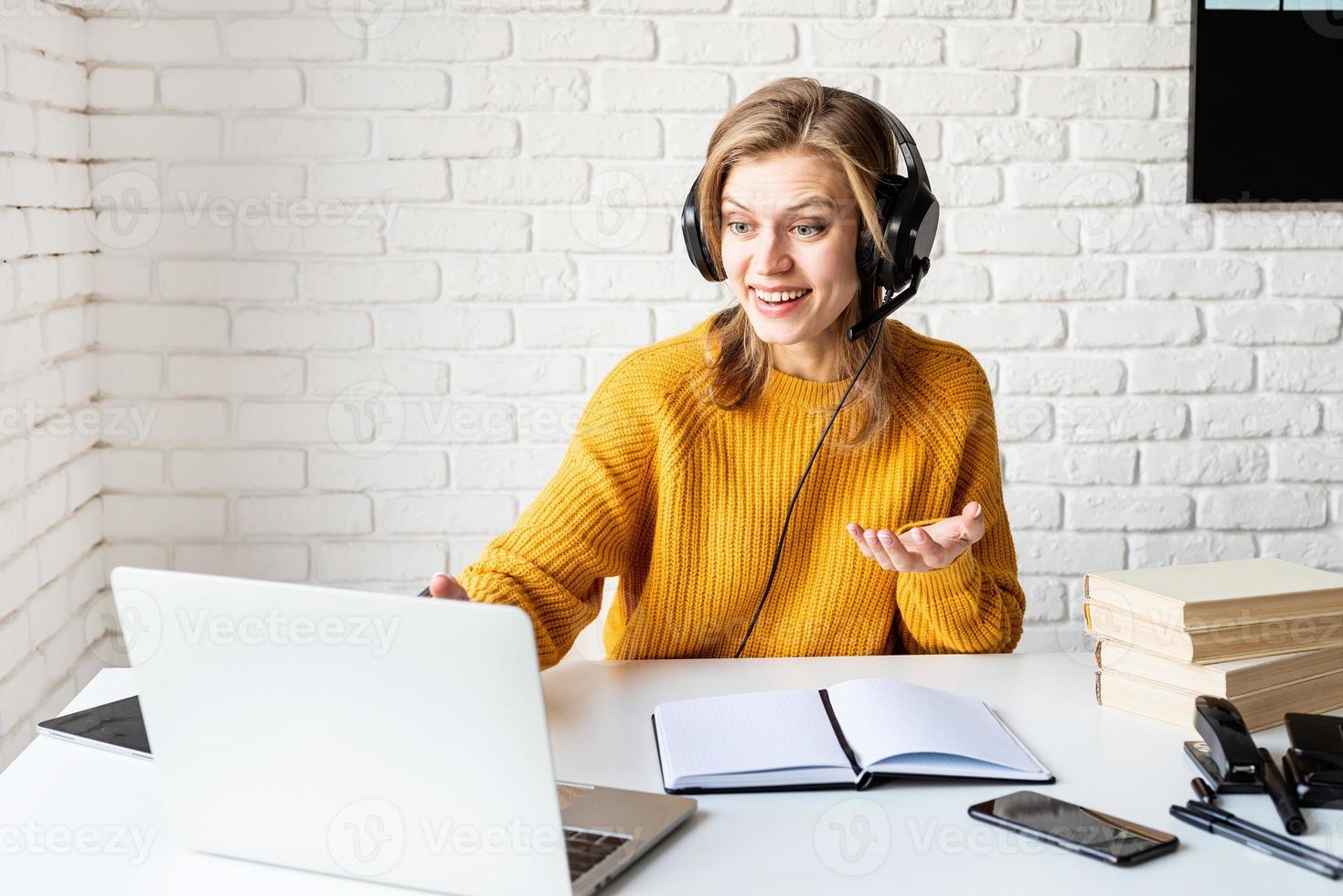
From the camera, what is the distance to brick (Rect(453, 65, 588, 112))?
211 cm

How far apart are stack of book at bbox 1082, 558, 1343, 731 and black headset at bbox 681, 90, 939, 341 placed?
1.30 feet

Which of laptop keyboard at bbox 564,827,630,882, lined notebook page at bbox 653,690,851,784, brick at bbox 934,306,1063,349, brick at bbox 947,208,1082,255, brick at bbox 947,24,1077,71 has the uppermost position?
brick at bbox 947,24,1077,71

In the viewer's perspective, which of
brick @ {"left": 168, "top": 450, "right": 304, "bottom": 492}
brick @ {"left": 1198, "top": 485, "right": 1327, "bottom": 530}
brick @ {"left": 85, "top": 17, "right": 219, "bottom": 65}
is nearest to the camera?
brick @ {"left": 85, "top": 17, "right": 219, "bottom": 65}

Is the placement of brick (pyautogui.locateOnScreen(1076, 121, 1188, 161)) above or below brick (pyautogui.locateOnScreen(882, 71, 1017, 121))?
below

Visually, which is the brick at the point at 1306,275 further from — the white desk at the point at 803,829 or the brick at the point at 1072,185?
the white desk at the point at 803,829

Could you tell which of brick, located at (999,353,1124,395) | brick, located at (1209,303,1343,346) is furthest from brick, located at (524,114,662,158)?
brick, located at (1209,303,1343,346)

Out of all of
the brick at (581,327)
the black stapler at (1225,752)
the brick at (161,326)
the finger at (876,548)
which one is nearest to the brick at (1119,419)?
the brick at (581,327)

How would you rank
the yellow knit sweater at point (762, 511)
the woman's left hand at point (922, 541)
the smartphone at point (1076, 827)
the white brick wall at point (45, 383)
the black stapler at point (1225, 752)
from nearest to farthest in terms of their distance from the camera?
the smartphone at point (1076, 827) → the black stapler at point (1225, 752) → the woman's left hand at point (922, 541) → the yellow knit sweater at point (762, 511) → the white brick wall at point (45, 383)

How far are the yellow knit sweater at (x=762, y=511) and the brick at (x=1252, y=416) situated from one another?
0.93 meters

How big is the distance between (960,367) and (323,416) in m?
1.14

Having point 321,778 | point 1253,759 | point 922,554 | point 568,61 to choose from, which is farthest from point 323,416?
point 1253,759

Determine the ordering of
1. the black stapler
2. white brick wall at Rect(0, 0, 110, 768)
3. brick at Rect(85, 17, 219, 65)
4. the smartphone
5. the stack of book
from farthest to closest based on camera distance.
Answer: brick at Rect(85, 17, 219, 65) < white brick wall at Rect(0, 0, 110, 768) < the stack of book < the black stapler < the smartphone

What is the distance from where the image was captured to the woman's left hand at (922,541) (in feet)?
3.99

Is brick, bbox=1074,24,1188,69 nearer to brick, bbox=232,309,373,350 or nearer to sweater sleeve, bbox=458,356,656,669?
sweater sleeve, bbox=458,356,656,669
